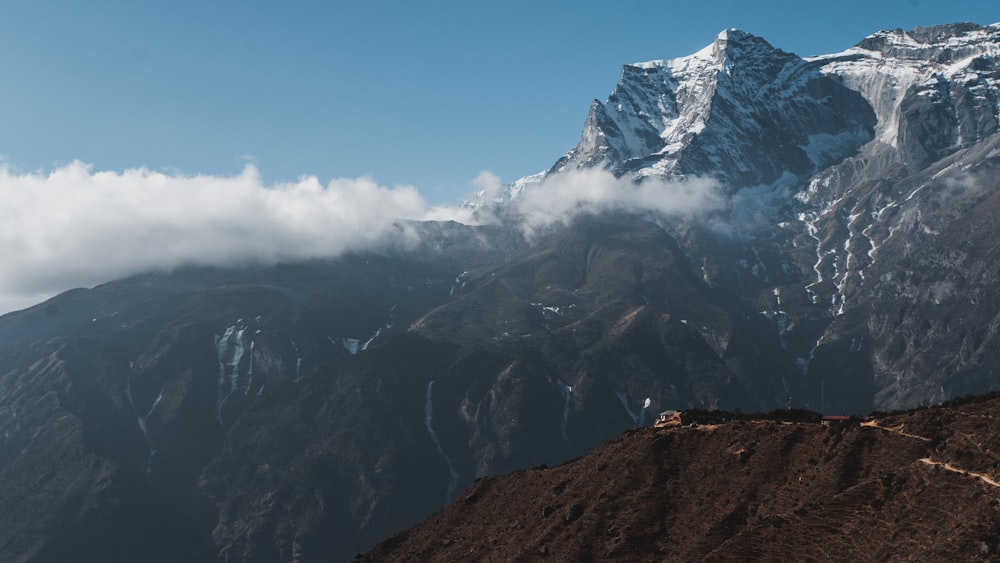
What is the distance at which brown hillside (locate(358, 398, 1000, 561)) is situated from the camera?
305 ft

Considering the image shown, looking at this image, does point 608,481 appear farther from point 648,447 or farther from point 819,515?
point 819,515

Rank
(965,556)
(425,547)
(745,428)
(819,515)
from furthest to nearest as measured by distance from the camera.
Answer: (425,547) → (745,428) → (819,515) → (965,556)

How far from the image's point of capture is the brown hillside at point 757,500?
93062 mm

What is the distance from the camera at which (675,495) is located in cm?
12462

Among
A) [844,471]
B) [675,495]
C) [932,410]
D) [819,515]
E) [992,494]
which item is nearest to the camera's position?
[992,494]

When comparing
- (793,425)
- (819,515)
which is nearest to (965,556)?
(819,515)

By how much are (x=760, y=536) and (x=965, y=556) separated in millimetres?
23506

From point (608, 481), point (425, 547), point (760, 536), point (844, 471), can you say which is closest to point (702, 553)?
point (760, 536)

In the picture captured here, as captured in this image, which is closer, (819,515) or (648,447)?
(819,515)

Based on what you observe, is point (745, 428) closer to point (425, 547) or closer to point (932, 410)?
point (932, 410)

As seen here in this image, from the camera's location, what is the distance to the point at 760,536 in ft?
334

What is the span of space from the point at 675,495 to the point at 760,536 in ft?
77.1

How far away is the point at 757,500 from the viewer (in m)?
115

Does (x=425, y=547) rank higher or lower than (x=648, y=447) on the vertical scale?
lower
